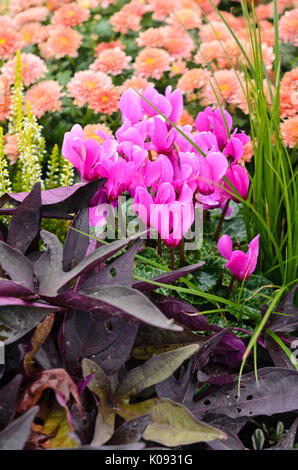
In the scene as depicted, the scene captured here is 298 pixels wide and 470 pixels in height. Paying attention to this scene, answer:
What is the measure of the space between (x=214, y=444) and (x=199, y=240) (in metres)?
0.40

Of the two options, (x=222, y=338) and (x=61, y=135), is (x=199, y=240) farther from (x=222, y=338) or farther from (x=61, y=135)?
(x=61, y=135)

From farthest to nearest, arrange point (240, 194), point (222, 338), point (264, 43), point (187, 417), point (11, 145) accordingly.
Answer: point (264, 43) < point (11, 145) < point (240, 194) < point (222, 338) < point (187, 417)

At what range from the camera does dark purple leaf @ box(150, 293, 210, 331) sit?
30.2 inches

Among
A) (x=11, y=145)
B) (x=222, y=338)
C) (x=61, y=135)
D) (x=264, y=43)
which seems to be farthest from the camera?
(x=264, y=43)

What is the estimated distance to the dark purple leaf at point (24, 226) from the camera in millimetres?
773

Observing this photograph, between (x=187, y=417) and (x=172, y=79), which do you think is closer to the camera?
(x=187, y=417)

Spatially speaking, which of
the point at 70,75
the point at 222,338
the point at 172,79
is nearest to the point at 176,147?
the point at 222,338

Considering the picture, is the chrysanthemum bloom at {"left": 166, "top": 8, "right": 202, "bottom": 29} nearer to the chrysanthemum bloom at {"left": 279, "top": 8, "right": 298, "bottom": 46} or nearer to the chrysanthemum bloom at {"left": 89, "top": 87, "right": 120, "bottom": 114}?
the chrysanthemum bloom at {"left": 279, "top": 8, "right": 298, "bottom": 46}

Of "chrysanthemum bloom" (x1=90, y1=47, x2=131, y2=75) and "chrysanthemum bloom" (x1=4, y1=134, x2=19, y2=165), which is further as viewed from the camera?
"chrysanthemum bloom" (x1=90, y1=47, x2=131, y2=75)

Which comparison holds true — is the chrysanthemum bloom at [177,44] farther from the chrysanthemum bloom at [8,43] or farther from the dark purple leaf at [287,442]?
the dark purple leaf at [287,442]

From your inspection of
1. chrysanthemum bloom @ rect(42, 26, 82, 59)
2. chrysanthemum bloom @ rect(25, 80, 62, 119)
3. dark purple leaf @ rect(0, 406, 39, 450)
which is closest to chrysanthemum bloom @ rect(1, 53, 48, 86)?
chrysanthemum bloom @ rect(25, 80, 62, 119)

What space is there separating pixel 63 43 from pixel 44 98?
0.29 meters

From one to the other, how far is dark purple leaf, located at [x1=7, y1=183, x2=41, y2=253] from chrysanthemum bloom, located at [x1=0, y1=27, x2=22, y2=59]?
946 mm

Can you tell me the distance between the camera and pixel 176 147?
3.25 feet
